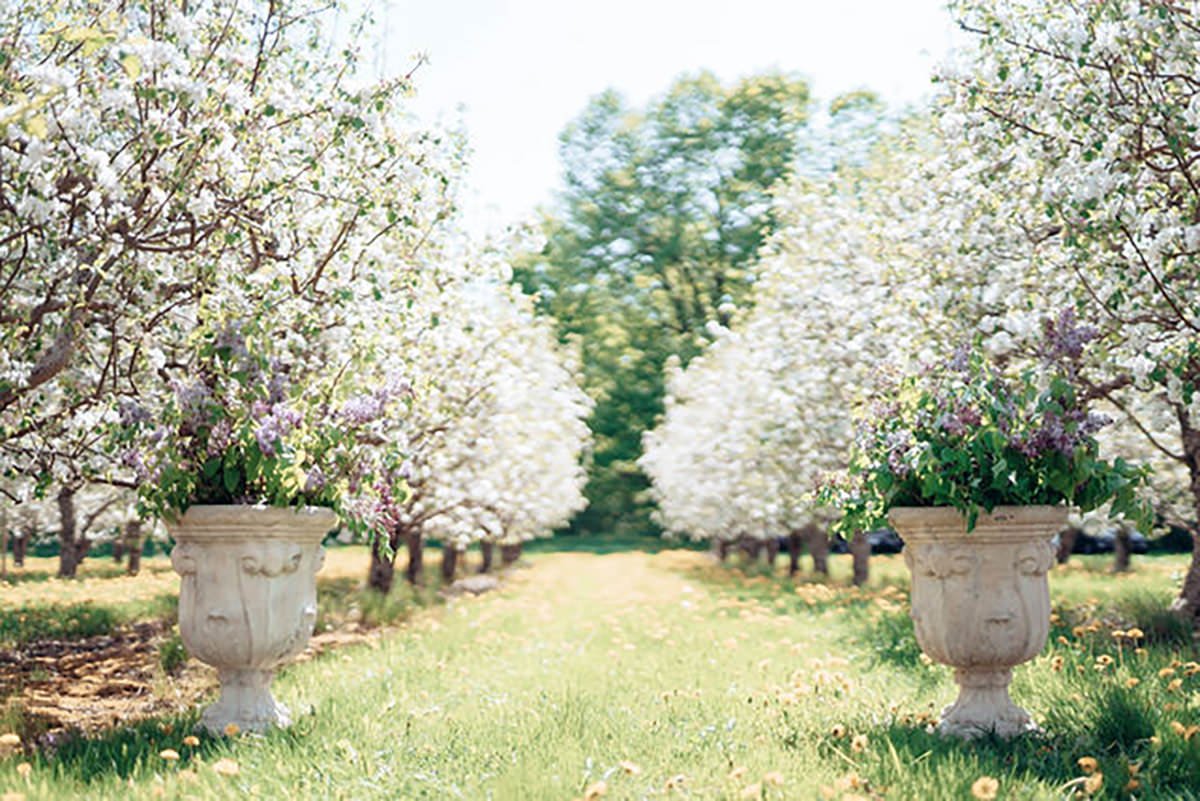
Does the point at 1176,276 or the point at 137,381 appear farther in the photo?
the point at 137,381

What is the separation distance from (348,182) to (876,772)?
5.18 meters

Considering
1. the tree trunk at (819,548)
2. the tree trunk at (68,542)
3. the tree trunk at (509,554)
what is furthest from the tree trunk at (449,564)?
the tree trunk at (509,554)

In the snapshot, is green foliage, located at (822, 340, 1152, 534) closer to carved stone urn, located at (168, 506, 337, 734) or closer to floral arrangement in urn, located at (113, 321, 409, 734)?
floral arrangement in urn, located at (113, 321, 409, 734)

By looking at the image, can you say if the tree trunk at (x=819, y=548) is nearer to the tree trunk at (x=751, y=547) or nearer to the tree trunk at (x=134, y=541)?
the tree trunk at (x=751, y=547)

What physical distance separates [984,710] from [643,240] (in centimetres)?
3943

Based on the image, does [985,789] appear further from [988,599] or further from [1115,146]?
[1115,146]

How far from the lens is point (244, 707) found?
225 inches

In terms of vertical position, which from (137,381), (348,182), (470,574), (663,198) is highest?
(663,198)

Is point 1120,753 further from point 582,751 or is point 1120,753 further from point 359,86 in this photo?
point 359,86

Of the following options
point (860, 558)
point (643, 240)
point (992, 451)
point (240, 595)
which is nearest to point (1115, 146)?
point (992, 451)

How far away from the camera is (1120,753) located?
15.8 ft

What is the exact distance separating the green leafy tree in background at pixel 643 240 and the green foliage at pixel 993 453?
36192mm

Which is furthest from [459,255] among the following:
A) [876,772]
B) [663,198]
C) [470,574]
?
[663,198]

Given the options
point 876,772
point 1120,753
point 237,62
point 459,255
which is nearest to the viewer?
point 876,772
